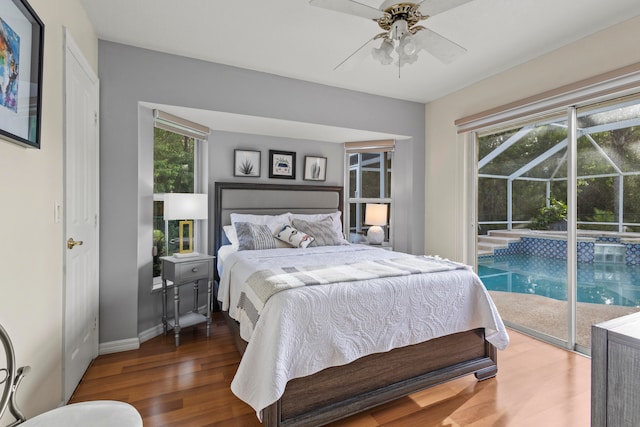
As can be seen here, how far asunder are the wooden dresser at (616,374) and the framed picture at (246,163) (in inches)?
136

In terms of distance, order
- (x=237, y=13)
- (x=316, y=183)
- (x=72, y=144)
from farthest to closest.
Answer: (x=316, y=183), (x=237, y=13), (x=72, y=144)

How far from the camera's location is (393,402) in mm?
2006

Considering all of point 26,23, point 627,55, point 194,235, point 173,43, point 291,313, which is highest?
point 173,43

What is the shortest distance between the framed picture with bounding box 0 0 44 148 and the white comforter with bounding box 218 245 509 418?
134 cm

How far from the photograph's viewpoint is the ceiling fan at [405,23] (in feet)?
5.59

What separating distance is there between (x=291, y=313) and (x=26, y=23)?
1761 millimetres

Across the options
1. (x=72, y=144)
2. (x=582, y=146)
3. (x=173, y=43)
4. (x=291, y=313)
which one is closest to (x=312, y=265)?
(x=291, y=313)

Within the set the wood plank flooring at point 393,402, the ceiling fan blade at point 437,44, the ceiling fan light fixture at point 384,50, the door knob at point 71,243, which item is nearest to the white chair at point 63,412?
the wood plank flooring at point 393,402

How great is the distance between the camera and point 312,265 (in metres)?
2.41

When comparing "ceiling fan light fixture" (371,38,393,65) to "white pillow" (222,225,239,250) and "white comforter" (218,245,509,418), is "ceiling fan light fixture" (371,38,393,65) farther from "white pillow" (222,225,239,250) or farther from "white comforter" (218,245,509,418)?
"white pillow" (222,225,239,250)

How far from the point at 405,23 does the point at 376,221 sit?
109 inches

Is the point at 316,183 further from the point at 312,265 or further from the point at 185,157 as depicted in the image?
the point at 312,265

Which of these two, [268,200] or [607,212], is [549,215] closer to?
[607,212]

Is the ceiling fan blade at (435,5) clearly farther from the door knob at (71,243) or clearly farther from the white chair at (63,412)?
the door knob at (71,243)
